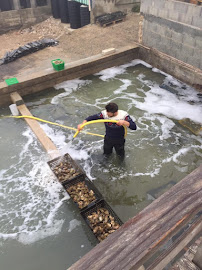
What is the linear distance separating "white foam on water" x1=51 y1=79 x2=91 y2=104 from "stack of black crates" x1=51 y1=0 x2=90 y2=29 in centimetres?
728

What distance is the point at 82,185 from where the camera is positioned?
5.27 m

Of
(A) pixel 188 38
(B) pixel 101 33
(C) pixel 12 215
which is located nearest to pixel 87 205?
(C) pixel 12 215

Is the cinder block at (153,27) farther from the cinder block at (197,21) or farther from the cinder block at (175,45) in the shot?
the cinder block at (197,21)

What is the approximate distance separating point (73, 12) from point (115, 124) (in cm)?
1315

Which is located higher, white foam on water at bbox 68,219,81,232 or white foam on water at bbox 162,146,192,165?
white foam on water at bbox 162,146,192,165

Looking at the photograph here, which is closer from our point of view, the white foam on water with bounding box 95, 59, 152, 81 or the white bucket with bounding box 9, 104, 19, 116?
the white bucket with bounding box 9, 104, 19, 116

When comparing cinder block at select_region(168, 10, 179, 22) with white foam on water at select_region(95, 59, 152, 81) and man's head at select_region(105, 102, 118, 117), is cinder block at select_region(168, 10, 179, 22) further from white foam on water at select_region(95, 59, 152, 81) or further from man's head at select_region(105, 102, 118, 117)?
man's head at select_region(105, 102, 118, 117)

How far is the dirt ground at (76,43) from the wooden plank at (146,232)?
9.65 m

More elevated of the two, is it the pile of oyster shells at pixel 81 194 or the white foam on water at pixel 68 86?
the white foam on water at pixel 68 86

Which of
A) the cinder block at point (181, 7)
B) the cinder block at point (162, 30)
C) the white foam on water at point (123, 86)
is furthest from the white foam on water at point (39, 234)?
the cinder block at point (162, 30)

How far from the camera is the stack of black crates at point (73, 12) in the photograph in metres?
14.8

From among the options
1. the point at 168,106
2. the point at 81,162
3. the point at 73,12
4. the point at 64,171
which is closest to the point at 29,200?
the point at 64,171

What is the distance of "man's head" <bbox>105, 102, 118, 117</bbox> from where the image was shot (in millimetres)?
4703

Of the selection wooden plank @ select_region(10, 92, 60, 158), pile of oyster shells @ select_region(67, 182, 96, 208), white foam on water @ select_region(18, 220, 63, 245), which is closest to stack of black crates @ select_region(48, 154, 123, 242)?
pile of oyster shells @ select_region(67, 182, 96, 208)
